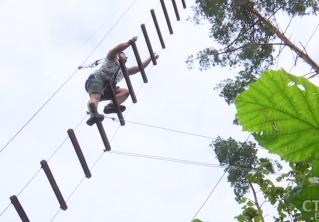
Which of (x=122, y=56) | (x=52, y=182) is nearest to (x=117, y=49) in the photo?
(x=122, y=56)

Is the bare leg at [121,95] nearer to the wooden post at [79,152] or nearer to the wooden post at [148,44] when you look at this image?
the wooden post at [148,44]

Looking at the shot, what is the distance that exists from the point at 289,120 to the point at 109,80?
712cm

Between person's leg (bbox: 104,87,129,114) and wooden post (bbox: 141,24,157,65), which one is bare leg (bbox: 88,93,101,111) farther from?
wooden post (bbox: 141,24,157,65)

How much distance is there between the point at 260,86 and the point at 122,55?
24.8 feet

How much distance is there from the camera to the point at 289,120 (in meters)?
0.71

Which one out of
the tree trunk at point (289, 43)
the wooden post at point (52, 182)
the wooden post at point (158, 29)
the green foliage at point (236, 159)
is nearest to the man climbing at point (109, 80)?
the wooden post at point (158, 29)

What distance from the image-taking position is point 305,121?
69cm

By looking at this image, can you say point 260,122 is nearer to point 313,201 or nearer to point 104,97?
point 313,201

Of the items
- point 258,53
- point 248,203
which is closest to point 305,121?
point 248,203

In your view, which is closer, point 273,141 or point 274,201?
point 273,141

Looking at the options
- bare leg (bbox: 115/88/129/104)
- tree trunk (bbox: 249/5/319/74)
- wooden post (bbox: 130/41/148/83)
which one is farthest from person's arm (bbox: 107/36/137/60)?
tree trunk (bbox: 249/5/319/74)

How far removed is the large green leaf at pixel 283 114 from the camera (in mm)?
658

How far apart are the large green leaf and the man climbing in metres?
6.64

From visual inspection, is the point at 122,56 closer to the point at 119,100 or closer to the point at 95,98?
the point at 119,100
